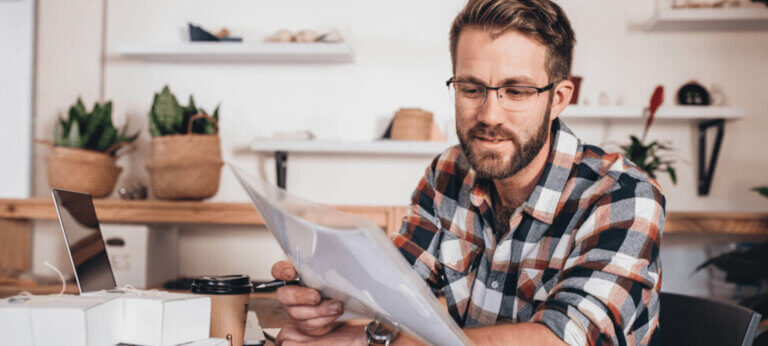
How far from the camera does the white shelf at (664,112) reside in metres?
2.38

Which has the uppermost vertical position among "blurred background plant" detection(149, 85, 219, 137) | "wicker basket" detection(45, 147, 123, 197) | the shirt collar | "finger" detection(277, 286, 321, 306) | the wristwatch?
"blurred background plant" detection(149, 85, 219, 137)

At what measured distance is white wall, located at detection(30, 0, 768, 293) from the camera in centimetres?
264

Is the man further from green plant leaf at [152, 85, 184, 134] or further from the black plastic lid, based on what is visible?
green plant leaf at [152, 85, 184, 134]

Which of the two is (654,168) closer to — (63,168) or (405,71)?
(405,71)

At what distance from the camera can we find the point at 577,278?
893 mm

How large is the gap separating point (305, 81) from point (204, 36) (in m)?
0.48

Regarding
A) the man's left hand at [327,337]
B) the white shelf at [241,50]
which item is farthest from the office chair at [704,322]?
the white shelf at [241,50]

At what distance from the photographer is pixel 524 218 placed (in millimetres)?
1188

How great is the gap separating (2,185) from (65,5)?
0.90 meters

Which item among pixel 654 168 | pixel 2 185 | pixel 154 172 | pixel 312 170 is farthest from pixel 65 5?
pixel 654 168

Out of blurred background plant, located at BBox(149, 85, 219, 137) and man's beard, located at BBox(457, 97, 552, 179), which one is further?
blurred background plant, located at BBox(149, 85, 219, 137)

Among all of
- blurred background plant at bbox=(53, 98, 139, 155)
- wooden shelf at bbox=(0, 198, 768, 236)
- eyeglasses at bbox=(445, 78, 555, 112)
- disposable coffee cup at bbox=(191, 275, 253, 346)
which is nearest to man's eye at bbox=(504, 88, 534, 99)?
eyeglasses at bbox=(445, 78, 555, 112)

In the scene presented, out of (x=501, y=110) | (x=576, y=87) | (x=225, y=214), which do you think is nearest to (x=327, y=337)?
(x=501, y=110)

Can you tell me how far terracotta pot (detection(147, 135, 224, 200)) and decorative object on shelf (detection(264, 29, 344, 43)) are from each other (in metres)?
0.53
